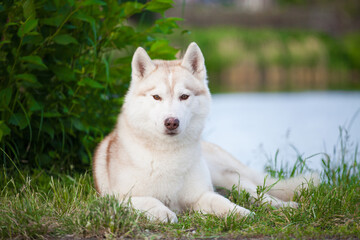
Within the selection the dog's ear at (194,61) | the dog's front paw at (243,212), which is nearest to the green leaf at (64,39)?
the dog's ear at (194,61)

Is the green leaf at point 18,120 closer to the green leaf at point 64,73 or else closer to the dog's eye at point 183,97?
the green leaf at point 64,73

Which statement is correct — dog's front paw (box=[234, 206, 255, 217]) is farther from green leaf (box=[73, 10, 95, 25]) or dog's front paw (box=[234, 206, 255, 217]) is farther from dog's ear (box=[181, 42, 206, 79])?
green leaf (box=[73, 10, 95, 25])

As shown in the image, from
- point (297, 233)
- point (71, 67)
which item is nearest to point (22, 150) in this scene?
point (71, 67)

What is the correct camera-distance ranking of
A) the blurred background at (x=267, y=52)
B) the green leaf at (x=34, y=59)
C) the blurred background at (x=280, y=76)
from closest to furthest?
the green leaf at (x=34, y=59) → the blurred background at (x=280, y=76) → the blurred background at (x=267, y=52)

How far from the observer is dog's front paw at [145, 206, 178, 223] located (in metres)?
3.26

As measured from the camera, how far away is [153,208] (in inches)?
130

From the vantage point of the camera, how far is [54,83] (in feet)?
15.1

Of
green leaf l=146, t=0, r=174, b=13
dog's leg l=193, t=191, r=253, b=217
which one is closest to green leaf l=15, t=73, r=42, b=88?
green leaf l=146, t=0, r=174, b=13

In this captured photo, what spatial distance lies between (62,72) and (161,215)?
185 centimetres

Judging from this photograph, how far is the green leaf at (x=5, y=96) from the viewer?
4125 millimetres

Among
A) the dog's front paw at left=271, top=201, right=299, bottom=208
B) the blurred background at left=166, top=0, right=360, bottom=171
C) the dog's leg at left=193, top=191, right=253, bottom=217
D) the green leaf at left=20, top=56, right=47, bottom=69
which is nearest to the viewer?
the dog's leg at left=193, top=191, right=253, bottom=217

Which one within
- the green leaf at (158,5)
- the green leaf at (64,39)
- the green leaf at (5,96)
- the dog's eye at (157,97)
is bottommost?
the green leaf at (5,96)

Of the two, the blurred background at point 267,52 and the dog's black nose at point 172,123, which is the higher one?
the dog's black nose at point 172,123

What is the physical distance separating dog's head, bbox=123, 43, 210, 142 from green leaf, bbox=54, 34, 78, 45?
78 centimetres
